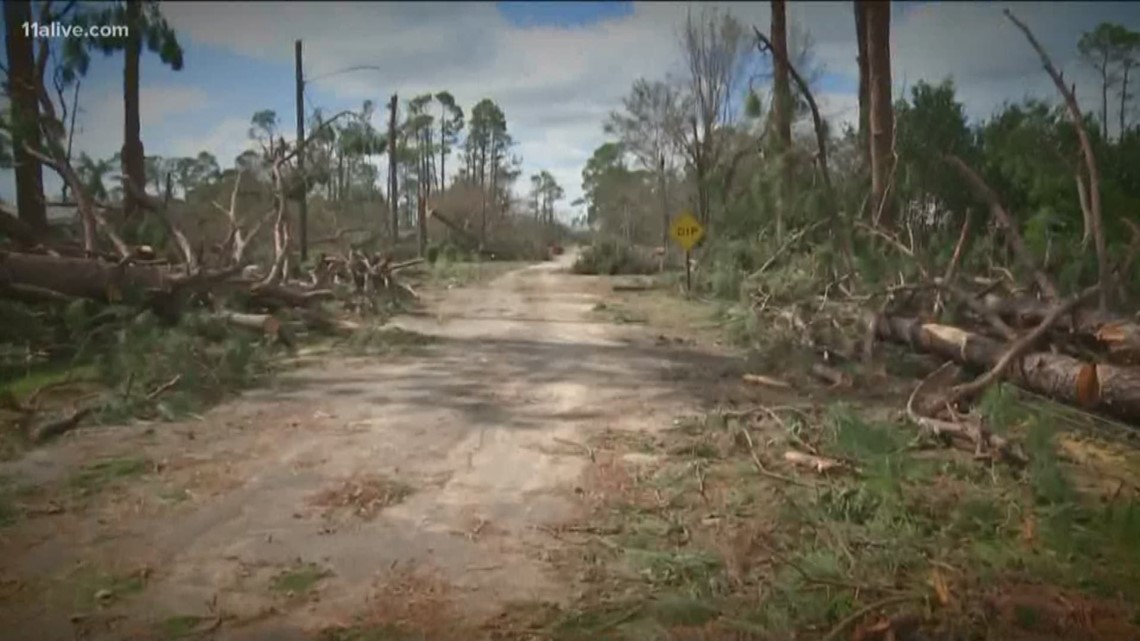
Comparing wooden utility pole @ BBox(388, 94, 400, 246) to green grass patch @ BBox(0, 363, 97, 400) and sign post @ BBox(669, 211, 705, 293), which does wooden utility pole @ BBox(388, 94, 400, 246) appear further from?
green grass patch @ BBox(0, 363, 97, 400)

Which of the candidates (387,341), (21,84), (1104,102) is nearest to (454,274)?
(387,341)

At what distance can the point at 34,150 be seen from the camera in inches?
395

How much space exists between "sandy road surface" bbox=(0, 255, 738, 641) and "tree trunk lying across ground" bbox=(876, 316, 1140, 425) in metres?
2.42

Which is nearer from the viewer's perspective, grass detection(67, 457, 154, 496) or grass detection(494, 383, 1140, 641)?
grass detection(494, 383, 1140, 641)

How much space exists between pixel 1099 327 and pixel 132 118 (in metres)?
13.9

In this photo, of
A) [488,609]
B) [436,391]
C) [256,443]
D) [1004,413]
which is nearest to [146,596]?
[488,609]

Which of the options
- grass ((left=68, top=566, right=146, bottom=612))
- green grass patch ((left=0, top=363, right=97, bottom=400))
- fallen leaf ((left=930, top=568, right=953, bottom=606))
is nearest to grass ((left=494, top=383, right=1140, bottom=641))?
fallen leaf ((left=930, top=568, right=953, bottom=606))

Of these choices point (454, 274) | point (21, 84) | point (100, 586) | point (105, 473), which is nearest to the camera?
point (100, 586)

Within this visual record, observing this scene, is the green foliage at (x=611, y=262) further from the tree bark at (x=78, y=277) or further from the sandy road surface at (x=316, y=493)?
the sandy road surface at (x=316, y=493)

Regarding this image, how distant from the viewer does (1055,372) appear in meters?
5.91

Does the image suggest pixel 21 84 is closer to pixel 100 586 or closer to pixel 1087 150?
pixel 100 586

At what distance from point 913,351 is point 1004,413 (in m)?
3.34

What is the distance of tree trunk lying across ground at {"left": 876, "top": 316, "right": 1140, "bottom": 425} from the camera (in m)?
5.38

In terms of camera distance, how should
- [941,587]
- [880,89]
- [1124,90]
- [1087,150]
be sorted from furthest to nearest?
1. [880,89]
2. [1124,90]
3. [1087,150]
4. [941,587]
